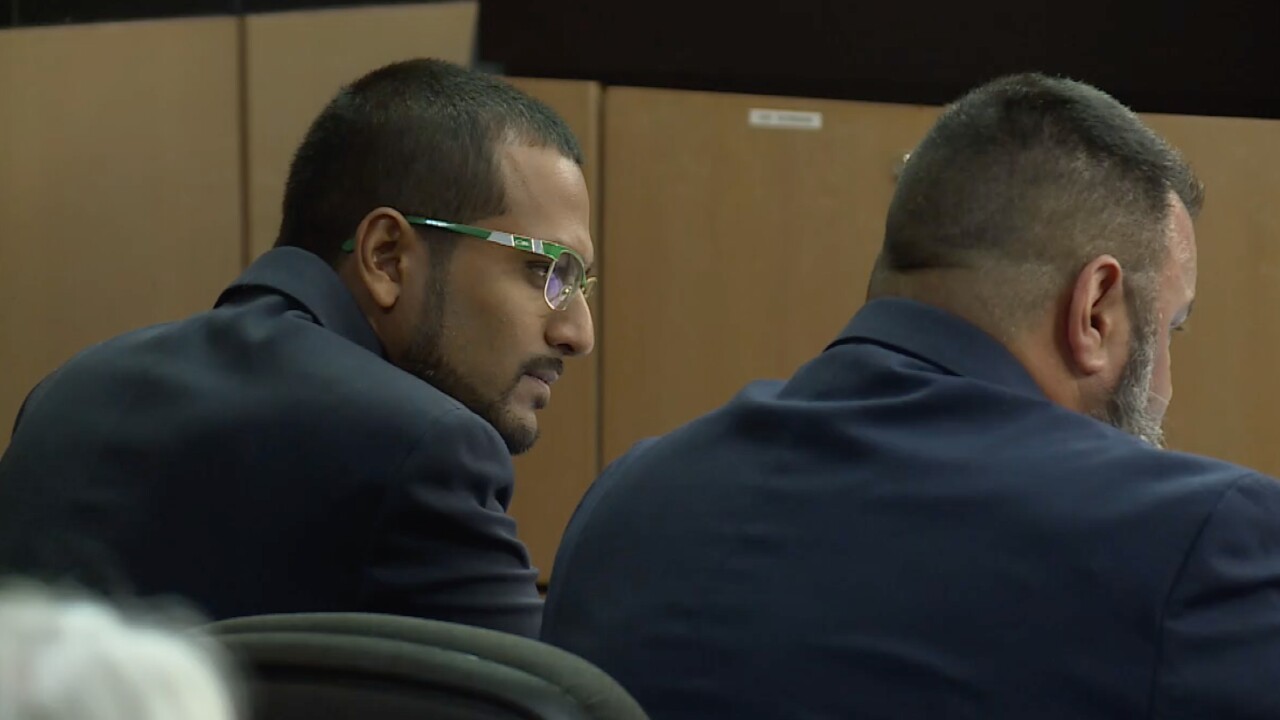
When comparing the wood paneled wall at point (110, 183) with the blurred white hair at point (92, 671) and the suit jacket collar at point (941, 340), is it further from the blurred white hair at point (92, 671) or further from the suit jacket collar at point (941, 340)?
the blurred white hair at point (92, 671)

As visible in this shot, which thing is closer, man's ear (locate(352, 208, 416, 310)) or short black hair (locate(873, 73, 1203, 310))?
short black hair (locate(873, 73, 1203, 310))

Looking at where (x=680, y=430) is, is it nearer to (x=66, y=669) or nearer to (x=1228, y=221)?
(x=66, y=669)

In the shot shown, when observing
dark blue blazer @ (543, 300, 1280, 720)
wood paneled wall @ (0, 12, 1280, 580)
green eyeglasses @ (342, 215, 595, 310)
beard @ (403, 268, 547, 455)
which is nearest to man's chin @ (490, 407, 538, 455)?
beard @ (403, 268, 547, 455)

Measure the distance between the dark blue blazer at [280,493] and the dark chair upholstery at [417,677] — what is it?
1.75 ft

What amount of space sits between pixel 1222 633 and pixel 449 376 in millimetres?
918

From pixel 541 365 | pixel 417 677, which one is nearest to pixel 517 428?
pixel 541 365

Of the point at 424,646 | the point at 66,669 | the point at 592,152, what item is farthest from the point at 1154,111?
the point at 66,669

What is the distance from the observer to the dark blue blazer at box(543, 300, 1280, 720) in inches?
39.8

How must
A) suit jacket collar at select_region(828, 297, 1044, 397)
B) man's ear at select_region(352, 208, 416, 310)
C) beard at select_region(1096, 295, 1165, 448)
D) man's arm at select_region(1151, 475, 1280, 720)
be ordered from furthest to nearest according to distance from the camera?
man's ear at select_region(352, 208, 416, 310)
beard at select_region(1096, 295, 1165, 448)
suit jacket collar at select_region(828, 297, 1044, 397)
man's arm at select_region(1151, 475, 1280, 720)

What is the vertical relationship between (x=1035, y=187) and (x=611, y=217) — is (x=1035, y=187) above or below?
above

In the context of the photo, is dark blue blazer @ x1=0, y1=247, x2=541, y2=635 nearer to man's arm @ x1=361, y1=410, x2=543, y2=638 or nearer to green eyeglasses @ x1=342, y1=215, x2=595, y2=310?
man's arm @ x1=361, y1=410, x2=543, y2=638

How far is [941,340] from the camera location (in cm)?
122

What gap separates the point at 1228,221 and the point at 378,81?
140cm

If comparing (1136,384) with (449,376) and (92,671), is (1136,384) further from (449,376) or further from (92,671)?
(92,671)
